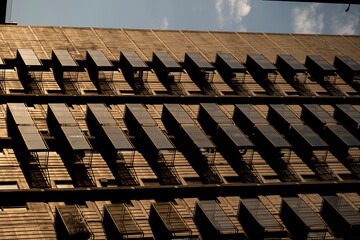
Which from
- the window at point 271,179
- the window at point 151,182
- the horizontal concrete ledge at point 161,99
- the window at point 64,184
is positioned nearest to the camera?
the window at point 64,184

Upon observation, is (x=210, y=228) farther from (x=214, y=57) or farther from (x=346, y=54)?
(x=346, y=54)

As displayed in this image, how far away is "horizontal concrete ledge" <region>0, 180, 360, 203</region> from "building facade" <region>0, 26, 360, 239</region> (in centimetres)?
9

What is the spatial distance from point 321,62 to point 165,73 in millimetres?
19437

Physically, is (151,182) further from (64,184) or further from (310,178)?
(310,178)

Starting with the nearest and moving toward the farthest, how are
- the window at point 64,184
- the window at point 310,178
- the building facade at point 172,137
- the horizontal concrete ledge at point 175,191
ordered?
the horizontal concrete ledge at point 175,191, the building facade at point 172,137, the window at point 64,184, the window at point 310,178

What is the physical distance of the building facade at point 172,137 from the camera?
58.4m

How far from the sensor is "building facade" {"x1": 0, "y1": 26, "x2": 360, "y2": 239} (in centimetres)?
5844

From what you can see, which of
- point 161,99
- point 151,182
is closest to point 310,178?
point 151,182

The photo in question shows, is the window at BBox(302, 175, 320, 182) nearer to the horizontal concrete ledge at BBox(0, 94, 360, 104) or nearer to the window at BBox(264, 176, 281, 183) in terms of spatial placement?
the window at BBox(264, 176, 281, 183)

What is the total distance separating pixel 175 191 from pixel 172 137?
7356mm

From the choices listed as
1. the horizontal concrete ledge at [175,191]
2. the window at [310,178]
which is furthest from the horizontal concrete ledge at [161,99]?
the horizontal concrete ledge at [175,191]

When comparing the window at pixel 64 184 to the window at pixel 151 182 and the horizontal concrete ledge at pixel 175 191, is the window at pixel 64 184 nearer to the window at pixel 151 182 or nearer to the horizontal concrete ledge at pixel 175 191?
the horizontal concrete ledge at pixel 175 191

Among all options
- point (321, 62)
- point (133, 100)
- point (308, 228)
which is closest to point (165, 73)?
point (133, 100)

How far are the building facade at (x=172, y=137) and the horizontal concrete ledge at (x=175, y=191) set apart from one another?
9 centimetres
